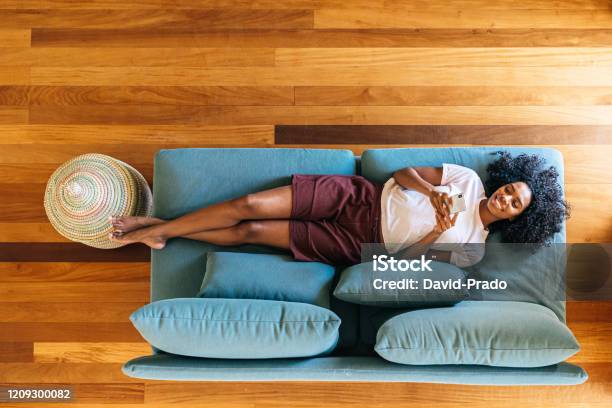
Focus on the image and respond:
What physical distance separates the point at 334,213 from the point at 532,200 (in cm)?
75

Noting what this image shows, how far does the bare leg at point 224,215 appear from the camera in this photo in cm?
202

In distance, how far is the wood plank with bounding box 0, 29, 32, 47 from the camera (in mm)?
2656

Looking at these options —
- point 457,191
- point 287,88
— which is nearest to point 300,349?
point 457,191

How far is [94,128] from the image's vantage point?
2586 mm

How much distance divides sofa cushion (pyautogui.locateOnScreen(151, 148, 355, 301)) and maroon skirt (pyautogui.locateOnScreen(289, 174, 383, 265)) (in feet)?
0.31

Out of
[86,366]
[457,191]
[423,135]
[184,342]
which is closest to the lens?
[184,342]

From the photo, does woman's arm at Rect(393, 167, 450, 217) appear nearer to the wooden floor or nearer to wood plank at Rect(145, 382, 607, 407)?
the wooden floor

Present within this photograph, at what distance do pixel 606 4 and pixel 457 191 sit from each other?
1.53 metres

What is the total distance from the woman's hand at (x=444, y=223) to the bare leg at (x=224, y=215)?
0.57m

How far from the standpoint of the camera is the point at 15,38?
Answer: 266cm

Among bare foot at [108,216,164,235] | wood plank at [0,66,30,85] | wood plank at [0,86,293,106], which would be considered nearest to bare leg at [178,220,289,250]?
bare foot at [108,216,164,235]

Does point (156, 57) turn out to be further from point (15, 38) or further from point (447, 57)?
point (447, 57)

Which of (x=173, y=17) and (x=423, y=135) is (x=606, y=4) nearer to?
(x=423, y=135)

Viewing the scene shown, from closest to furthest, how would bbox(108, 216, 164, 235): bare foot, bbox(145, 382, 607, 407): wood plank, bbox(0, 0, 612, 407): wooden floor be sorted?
bbox(108, 216, 164, 235): bare foot → bbox(145, 382, 607, 407): wood plank → bbox(0, 0, 612, 407): wooden floor
